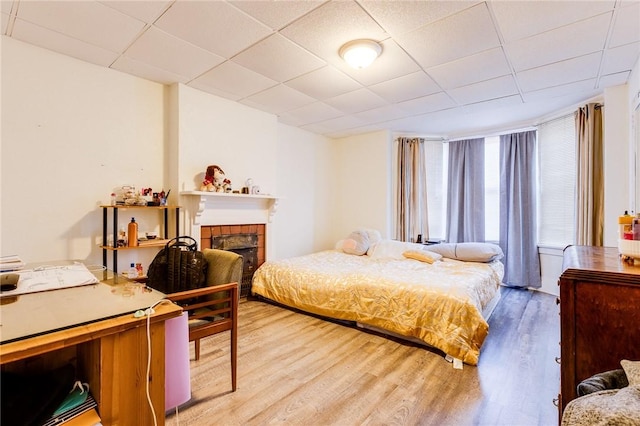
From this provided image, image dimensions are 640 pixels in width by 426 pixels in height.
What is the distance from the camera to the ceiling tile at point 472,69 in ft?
8.51

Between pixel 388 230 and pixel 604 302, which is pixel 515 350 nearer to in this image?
pixel 604 302

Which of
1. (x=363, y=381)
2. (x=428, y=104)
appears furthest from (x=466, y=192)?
(x=363, y=381)

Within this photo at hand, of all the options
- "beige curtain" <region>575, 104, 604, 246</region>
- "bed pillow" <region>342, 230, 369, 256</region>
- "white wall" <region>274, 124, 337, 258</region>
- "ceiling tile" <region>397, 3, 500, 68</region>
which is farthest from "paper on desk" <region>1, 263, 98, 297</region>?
"beige curtain" <region>575, 104, 604, 246</region>

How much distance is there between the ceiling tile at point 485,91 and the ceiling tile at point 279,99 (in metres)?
1.72

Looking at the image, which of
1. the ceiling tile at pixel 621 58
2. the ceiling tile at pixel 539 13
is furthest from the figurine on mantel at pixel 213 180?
the ceiling tile at pixel 621 58

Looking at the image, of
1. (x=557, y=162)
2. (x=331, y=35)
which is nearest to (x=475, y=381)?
(x=331, y=35)

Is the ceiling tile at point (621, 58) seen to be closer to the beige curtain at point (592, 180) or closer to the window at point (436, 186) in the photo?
the beige curtain at point (592, 180)

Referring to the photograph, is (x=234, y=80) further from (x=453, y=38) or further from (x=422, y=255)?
(x=422, y=255)

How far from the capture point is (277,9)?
6.60 ft

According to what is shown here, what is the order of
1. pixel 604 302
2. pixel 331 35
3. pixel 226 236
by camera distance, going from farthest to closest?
pixel 226 236, pixel 331 35, pixel 604 302

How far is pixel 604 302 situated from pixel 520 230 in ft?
12.4

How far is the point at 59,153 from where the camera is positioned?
8.72 ft

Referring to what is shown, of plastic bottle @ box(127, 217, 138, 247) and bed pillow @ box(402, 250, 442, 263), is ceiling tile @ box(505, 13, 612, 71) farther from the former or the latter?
plastic bottle @ box(127, 217, 138, 247)

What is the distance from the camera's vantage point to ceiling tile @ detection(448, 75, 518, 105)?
3.10m
